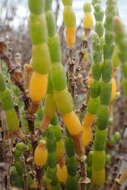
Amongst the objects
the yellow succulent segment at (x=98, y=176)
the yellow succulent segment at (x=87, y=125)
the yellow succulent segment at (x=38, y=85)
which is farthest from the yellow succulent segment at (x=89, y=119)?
the yellow succulent segment at (x=38, y=85)

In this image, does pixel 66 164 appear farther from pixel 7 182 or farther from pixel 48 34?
pixel 48 34

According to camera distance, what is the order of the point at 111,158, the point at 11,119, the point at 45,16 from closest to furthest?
1. the point at 45,16
2. the point at 11,119
3. the point at 111,158

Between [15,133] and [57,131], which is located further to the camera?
[57,131]

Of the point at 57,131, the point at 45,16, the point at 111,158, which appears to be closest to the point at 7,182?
the point at 57,131

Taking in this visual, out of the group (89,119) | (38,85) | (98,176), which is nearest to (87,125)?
(89,119)

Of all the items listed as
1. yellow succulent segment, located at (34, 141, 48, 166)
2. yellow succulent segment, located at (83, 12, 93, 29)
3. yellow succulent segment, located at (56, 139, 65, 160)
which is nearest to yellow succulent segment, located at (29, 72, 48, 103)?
yellow succulent segment, located at (34, 141, 48, 166)

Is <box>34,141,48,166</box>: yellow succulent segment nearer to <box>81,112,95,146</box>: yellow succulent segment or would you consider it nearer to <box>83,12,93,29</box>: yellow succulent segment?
<box>81,112,95,146</box>: yellow succulent segment

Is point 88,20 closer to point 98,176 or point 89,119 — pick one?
point 89,119
